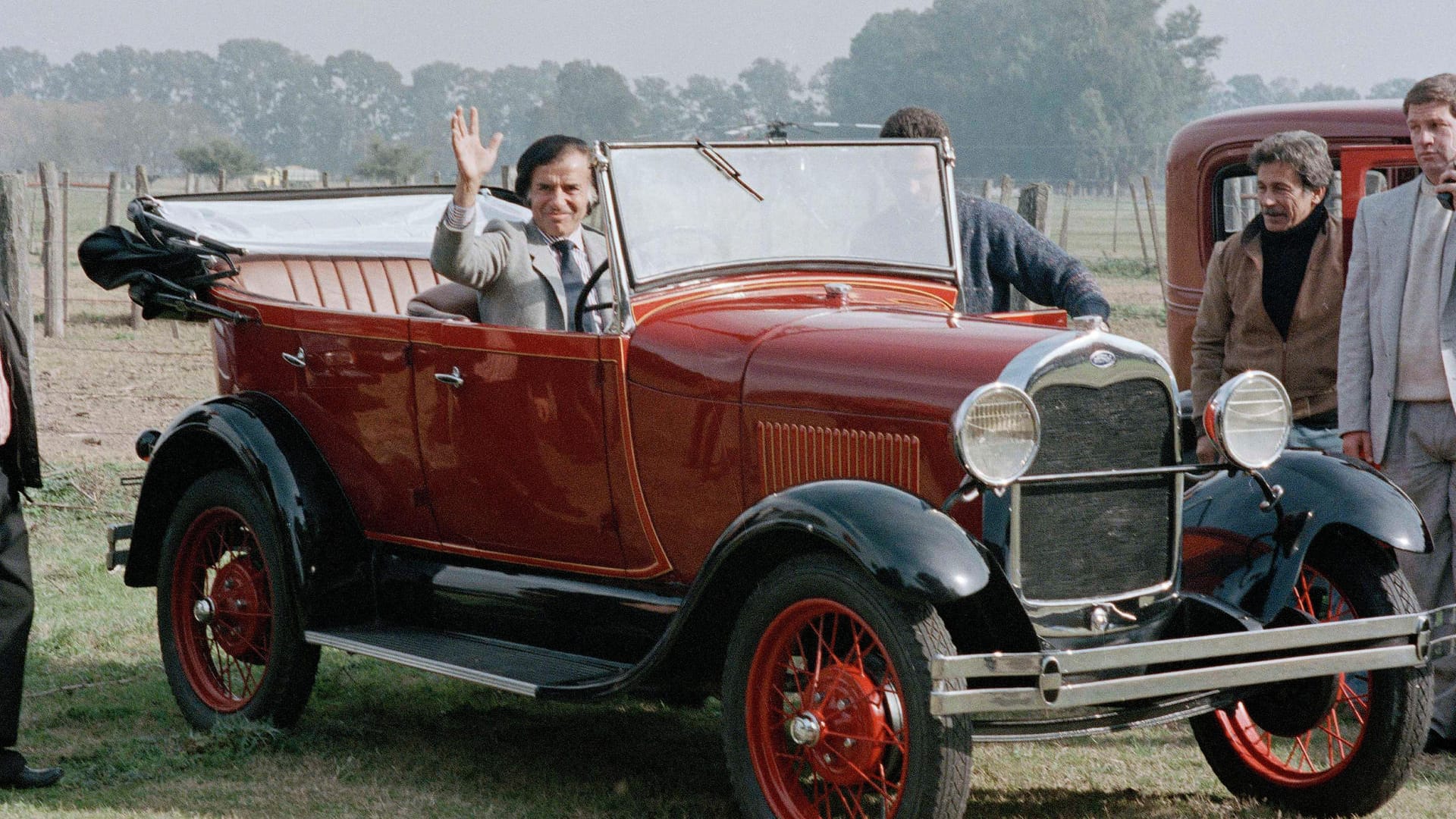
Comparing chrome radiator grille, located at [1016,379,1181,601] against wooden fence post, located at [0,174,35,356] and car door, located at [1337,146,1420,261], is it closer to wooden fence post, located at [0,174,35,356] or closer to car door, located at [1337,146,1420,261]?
car door, located at [1337,146,1420,261]

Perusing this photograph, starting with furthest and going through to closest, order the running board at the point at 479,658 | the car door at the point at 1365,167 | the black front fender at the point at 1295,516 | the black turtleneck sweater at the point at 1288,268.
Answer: the car door at the point at 1365,167
the black turtleneck sweater at the point at 1288,268
the running board at the point at 479,658
the black front fender at the point at 1295,516

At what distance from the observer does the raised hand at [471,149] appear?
435cm

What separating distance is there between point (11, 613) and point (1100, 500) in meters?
3.04

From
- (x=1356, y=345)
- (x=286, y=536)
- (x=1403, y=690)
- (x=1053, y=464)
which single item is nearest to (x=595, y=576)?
(x=286, y=536)

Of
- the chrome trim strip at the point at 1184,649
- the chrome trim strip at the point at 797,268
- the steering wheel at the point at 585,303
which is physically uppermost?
the chrome trim strip at the point at 797,268

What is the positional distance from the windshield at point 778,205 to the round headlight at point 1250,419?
116 cm

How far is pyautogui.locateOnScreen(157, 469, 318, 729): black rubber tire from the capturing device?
15.5 feet

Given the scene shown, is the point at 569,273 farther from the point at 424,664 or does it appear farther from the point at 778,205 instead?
the point at 424,664

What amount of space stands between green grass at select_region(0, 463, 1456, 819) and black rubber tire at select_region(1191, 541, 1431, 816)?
0.15 metres

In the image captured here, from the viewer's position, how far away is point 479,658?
4.21 m

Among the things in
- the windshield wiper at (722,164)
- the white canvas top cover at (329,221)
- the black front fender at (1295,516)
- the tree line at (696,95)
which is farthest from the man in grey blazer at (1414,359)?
the tree line at (696,95)

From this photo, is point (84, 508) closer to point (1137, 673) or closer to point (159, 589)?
point (159, 589)

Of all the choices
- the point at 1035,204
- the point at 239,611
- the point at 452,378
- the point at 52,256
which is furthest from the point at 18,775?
the point at 52,256

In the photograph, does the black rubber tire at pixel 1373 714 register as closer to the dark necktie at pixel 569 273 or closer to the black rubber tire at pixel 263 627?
the dark necktie at pixel 569 273
